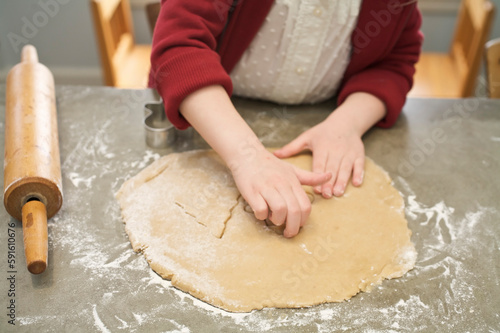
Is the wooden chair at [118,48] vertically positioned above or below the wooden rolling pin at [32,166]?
below

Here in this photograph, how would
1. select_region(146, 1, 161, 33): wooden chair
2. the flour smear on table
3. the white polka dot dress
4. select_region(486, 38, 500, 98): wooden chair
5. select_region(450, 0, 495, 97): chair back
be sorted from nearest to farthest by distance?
the flour smear on table
the white polka dot dress
select_region(486, 38, 500, 98): wooden chair
select_region(146, 1, 161, 33): wooden chair
select_region(450, 0, 495, 97): chair back

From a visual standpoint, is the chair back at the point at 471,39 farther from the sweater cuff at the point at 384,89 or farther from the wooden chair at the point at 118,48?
the wooden chair at the point at 118,48

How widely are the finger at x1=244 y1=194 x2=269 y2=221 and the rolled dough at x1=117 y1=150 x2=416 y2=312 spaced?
5cm

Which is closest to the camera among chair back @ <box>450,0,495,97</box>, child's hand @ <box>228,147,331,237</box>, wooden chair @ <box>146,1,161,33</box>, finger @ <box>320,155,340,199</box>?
child's hand @ <box>228,147,331,237</box>

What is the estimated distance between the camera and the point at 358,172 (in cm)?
99

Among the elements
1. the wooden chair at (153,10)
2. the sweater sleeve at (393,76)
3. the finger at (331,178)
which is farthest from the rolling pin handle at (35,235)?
the wooden chair at (153,10)

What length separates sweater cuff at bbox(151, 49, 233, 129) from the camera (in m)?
0.94

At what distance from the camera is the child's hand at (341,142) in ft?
3.20

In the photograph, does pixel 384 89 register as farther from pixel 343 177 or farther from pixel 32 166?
pixel 32 166

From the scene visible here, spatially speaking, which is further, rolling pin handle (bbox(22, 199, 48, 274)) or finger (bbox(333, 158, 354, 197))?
finger (bbox(333, 158, 354, 197))

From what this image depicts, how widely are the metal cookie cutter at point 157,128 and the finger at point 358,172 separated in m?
0.42

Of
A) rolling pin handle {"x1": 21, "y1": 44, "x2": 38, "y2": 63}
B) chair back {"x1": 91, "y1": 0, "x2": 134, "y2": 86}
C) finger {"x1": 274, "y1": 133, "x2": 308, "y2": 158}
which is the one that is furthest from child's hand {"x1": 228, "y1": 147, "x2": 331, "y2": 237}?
chair back {"x1": 91, "y1": 0, "x2": 134, "y2": 86}

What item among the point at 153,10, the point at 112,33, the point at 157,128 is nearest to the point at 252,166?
the point at 157,128

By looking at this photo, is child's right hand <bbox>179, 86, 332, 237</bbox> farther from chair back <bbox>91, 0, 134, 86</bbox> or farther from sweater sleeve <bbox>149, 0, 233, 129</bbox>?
chair back <bbox>91, 0, 134, 86</bbox>
